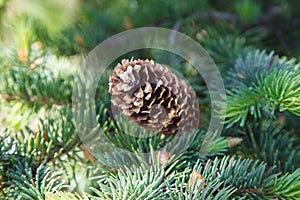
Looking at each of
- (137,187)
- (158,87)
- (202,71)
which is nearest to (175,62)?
(202,71)

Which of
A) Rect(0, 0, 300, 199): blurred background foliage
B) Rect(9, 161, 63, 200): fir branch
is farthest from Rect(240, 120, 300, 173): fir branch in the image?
Rect(9, 161, 63, 200): fir branch

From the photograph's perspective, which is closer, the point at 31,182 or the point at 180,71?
the point at 31,182

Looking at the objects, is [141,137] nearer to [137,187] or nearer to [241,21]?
[137,187]

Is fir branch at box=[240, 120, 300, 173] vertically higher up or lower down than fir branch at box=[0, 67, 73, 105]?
lower down

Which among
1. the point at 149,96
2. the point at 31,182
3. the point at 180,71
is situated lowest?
the point at 31,182

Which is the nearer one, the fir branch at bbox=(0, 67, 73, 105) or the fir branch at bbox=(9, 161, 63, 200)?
the fir branch at bbox=(9, 161, 63, 200)

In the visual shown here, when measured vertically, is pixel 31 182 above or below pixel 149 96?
below

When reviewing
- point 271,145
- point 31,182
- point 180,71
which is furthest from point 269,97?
point 31,182

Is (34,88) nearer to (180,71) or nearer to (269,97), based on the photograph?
(180,71)

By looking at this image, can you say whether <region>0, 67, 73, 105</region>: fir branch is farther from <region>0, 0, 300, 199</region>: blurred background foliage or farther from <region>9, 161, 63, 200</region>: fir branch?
<region>9, 161, 63, 200</region>: fir branch
